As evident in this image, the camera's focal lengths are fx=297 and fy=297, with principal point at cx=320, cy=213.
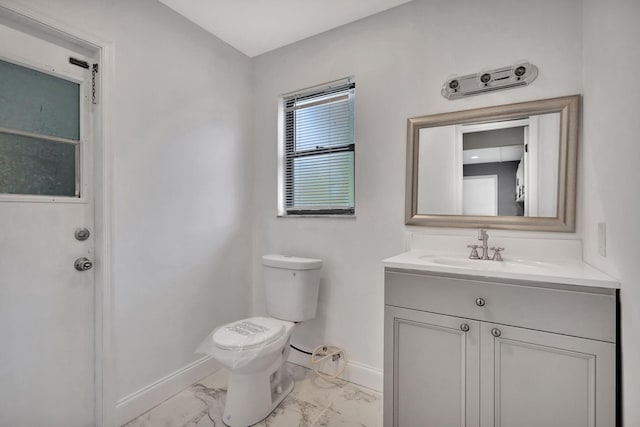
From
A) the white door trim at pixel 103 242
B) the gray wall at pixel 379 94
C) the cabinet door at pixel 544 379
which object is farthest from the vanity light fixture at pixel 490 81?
the white door trim at pixel 103 242

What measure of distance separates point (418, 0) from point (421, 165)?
3.28 ft

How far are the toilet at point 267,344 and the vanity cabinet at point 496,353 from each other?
2.14 ft

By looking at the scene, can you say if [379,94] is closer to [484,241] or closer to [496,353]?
[484,241]

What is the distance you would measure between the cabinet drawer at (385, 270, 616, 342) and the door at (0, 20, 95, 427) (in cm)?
157

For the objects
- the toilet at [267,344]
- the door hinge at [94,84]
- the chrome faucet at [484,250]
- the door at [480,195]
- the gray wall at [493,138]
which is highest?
the door hinge at [94,84]

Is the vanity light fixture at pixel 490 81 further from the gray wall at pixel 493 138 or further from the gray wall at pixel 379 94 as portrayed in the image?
the gray wall at pixel 493 138

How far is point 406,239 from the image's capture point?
1834mm

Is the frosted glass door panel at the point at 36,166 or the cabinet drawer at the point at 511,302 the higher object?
the frosted glass door panel at the point at 36,166

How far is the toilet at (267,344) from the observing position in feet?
5.03

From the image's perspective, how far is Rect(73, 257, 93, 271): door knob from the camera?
1.49 m

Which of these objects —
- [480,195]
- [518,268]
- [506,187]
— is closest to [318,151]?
[480,195]

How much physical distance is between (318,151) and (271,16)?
927 millimetres

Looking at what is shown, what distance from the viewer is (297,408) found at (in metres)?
1.72

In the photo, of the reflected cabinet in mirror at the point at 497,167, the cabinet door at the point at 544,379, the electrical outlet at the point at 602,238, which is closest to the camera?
the cabinet door at the point at 544,379
